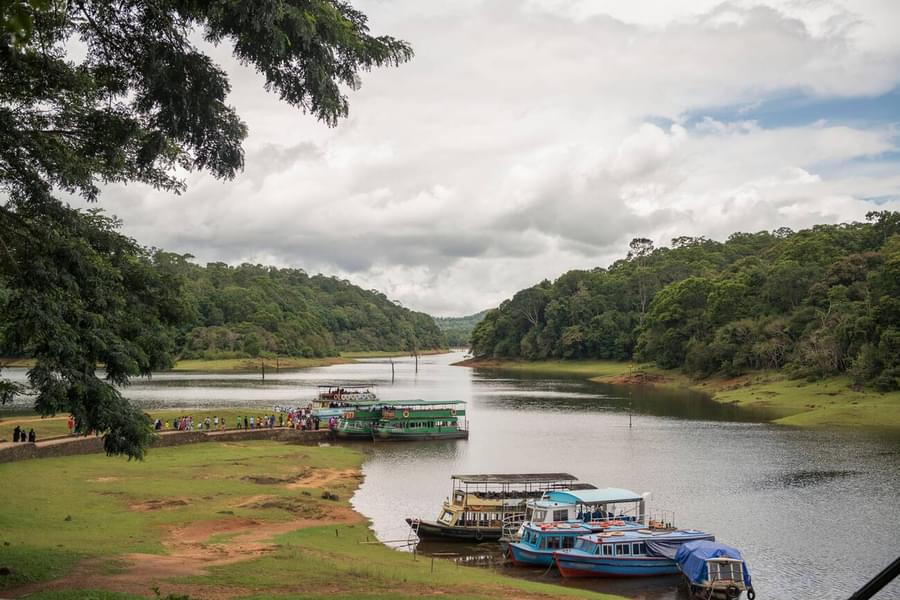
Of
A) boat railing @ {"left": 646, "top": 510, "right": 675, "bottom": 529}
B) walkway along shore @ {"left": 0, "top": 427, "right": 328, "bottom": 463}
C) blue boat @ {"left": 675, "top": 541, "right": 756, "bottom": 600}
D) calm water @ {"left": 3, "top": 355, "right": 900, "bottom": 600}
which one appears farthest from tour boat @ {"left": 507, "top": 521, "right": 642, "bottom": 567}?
walkway along shore @ {"left": 0, "top": 427, "right": 328, "bottom": 463}

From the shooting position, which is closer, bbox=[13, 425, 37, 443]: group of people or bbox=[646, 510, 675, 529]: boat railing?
bbox=[646, 510, 675, 529]: boat railing

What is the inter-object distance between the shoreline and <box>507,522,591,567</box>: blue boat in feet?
164

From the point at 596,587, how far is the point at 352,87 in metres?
21.8

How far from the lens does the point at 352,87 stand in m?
17.3

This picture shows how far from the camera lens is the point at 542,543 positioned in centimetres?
3231

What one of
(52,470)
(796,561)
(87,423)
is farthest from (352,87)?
(52,470)

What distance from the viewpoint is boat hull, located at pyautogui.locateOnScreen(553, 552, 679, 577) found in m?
30.8

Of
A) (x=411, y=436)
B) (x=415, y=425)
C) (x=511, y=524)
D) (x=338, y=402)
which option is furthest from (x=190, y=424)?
(x=511, y=524)

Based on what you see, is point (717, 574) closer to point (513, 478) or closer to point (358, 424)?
point (513, 478)

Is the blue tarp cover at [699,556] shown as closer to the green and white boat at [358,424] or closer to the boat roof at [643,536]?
the boat roof at [643,536]

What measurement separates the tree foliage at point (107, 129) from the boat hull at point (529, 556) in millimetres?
A: 18246

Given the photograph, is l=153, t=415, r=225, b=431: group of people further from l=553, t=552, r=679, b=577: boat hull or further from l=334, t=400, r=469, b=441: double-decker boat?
l=553, t=552, r=679, b=577: boat hull

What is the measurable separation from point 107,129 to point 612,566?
24.1 metres

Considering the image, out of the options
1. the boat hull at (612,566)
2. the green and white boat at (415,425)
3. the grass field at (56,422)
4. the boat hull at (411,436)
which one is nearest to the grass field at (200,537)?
the boat hull at (612,566)
